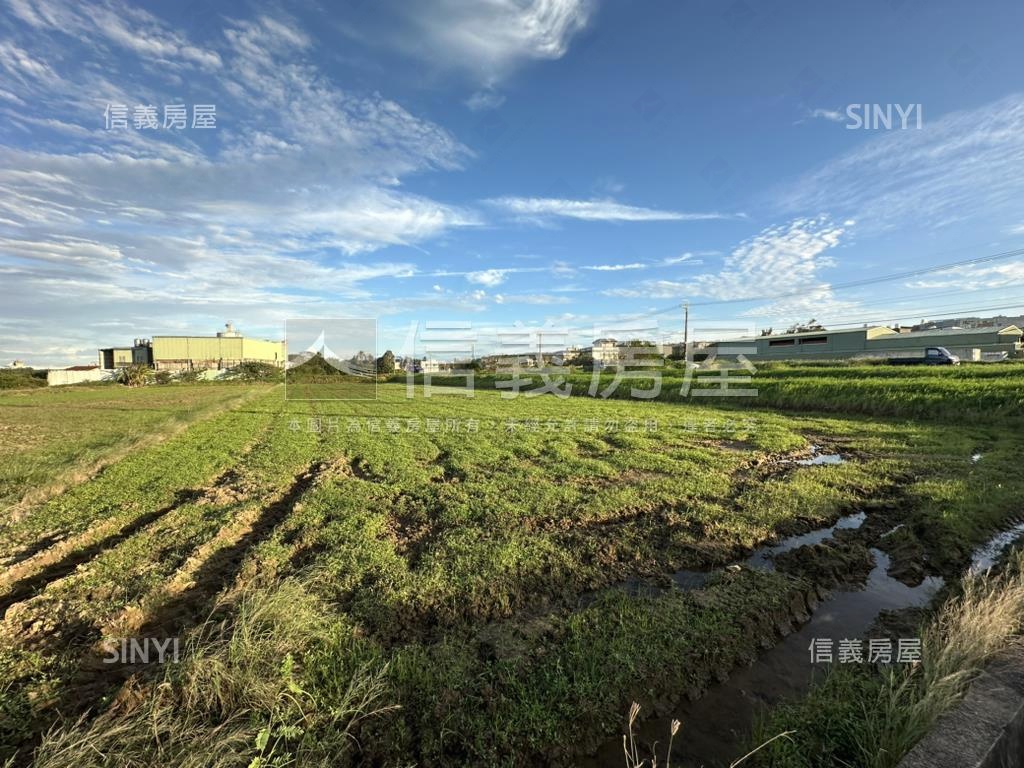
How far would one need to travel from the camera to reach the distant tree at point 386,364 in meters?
68.6

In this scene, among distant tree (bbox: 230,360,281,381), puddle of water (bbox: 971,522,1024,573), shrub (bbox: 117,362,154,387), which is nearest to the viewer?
puddle of water (bbox: 971,522,1024,573)

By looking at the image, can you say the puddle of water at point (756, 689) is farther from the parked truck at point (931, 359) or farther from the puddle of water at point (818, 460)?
the parked truck at point (931, 359)

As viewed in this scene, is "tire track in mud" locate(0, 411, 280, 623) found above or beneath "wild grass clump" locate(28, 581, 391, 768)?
beneath

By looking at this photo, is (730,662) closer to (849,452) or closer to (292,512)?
(292,512)

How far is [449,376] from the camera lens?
174 ft

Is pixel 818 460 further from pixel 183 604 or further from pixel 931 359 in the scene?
pixel 931 359

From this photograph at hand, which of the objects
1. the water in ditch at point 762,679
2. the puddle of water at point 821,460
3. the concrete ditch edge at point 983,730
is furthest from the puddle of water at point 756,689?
the puddle of water at point 821,460

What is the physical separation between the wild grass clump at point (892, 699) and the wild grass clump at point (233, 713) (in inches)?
117

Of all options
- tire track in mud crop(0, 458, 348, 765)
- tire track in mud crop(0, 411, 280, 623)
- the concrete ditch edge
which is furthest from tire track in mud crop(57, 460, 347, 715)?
the concrete ditch edge

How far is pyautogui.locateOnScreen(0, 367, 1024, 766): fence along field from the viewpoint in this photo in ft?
10.2

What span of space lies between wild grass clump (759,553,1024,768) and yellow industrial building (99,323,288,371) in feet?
273

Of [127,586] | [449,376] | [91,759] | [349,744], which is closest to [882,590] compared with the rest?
[349,744]

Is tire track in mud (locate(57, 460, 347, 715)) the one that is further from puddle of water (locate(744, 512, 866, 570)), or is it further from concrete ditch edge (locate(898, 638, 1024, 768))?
puddle of water (locate(744, 512, 866, 570))

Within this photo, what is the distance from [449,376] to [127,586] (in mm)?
48414
